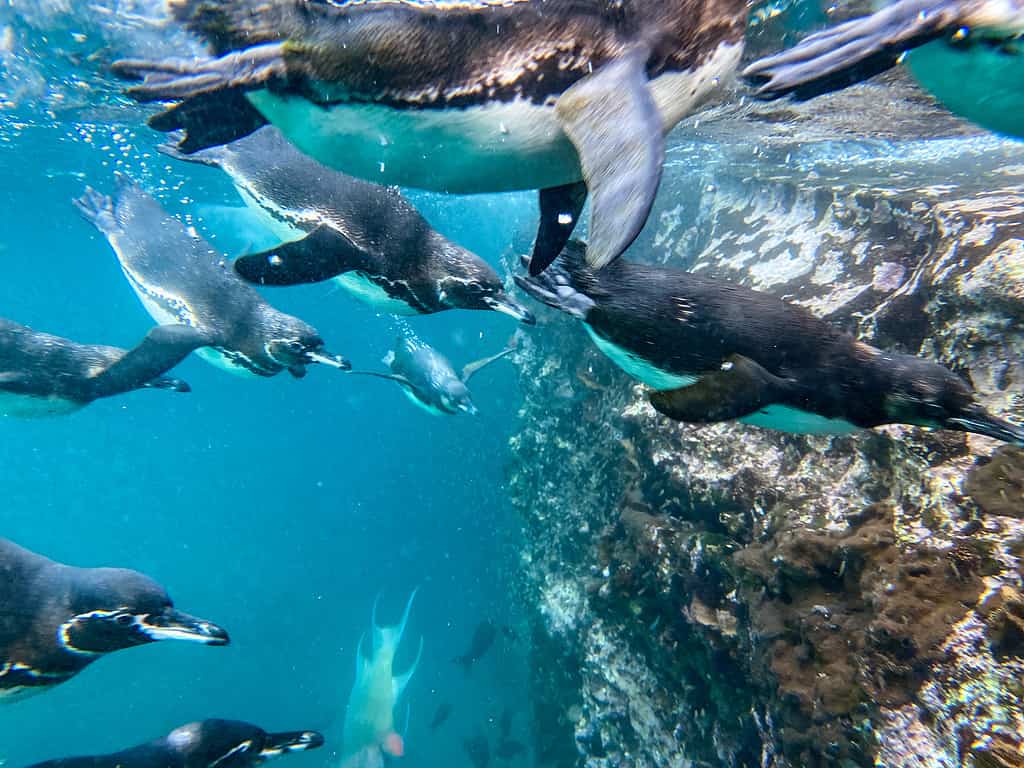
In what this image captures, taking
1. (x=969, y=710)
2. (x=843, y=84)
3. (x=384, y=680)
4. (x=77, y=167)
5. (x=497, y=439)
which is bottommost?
(x=969, y=710)

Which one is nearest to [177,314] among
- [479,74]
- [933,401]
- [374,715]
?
[479,74]

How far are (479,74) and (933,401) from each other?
237 centimetres

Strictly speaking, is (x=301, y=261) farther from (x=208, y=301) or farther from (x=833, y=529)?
(x=833, y=529)

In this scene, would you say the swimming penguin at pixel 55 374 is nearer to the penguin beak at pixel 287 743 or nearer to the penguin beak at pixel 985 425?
the penguin beak at pixel 287 743

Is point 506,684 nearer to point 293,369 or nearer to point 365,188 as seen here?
point 293,369

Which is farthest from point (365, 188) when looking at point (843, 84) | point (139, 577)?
point (139, 577)

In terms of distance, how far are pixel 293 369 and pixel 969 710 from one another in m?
4.77

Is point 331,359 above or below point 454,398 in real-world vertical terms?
below

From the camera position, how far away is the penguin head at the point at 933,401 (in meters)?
2.34

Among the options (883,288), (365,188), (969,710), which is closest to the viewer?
(969,710)

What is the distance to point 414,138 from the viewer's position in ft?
5.54

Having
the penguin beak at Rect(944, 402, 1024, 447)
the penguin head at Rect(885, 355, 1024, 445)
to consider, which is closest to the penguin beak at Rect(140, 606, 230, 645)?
the penguin head at Rect(885, 355, 1024, 445)

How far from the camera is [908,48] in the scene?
1.72 m

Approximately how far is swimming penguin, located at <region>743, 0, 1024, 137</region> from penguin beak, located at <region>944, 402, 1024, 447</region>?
1263 millimetres
